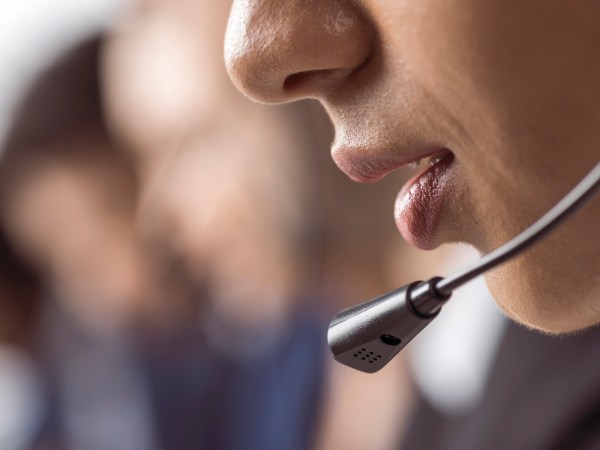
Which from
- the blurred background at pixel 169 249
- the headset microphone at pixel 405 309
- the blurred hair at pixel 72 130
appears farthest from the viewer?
the blurred hair at pixel 72 130

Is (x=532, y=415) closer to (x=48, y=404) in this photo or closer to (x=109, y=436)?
(x=109, y=436)

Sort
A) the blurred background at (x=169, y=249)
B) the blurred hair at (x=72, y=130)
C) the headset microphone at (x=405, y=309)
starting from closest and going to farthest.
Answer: the headset microphone at (x=405, y=309), the blurred background at (x=169, y=249), the blurred hair at (x=72, y=130)

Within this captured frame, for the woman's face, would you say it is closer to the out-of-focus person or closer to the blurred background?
the blurred background

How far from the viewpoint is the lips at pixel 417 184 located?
0.34 meters

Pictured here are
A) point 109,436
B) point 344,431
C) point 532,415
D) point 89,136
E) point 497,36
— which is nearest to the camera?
point 497,36

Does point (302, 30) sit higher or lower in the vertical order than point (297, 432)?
higher

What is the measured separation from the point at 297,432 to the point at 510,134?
785mm

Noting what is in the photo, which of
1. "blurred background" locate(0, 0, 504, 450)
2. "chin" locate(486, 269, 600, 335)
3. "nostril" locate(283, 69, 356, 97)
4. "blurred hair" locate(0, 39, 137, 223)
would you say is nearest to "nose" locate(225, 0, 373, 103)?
"nostril" locate(283, 69, 356, 97)

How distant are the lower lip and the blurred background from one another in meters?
0.57

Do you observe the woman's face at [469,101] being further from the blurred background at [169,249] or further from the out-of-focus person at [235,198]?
the out-of-focus person at [235,198]

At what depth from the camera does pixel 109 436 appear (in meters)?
1.12

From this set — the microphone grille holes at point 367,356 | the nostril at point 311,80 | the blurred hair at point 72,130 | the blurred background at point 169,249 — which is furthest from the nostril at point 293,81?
the blurred hair at point 72,130

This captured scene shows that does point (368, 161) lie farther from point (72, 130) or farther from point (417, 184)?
point (72, 130)

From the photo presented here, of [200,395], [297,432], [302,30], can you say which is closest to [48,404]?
[200,395]
